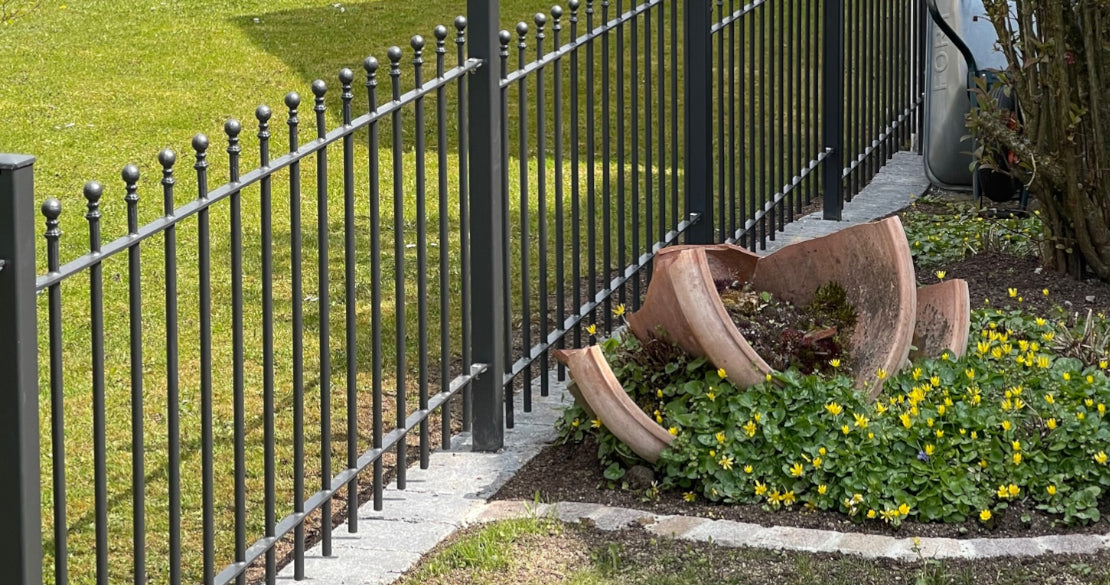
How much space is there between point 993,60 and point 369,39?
23.5ft

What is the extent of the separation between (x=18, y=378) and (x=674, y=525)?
2.10 m

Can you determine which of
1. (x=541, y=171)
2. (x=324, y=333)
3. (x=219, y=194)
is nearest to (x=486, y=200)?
(x=541, y=171)

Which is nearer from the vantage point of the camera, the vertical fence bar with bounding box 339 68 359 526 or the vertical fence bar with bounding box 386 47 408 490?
the vertical fence bar with bounding box 339 68 359 526

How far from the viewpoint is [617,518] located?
15.0ft

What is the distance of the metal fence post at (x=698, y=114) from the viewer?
6281 millimetres

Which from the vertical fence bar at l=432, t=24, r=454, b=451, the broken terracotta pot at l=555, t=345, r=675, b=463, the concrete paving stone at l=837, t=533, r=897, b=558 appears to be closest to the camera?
the concrete paving stone at l=837, t=533, r=897, b=558

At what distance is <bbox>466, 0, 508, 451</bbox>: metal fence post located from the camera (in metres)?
4.79

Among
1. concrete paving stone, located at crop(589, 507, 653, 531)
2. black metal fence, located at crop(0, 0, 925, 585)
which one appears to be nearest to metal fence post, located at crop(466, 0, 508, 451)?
black metal fence, located at crop(0, 0, 925, 585)

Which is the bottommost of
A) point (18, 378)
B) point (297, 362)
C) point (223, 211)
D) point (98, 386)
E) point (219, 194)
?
point (223, 211)

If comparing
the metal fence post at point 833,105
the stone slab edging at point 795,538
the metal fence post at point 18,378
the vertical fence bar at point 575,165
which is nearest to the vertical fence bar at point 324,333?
the stone slab edging at point 795,538

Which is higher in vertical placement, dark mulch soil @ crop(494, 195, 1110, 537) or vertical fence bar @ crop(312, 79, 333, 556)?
vertical fence bar @ crop(312, 79, 333, 556)

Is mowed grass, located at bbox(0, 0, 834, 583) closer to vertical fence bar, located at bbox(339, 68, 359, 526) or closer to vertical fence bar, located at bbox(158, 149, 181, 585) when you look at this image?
vertical fence bar, located at bbox(339, 68, 359, 526)

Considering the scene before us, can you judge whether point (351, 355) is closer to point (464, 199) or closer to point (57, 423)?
point (464, 199)

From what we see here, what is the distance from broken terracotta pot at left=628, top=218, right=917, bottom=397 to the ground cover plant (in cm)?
8
